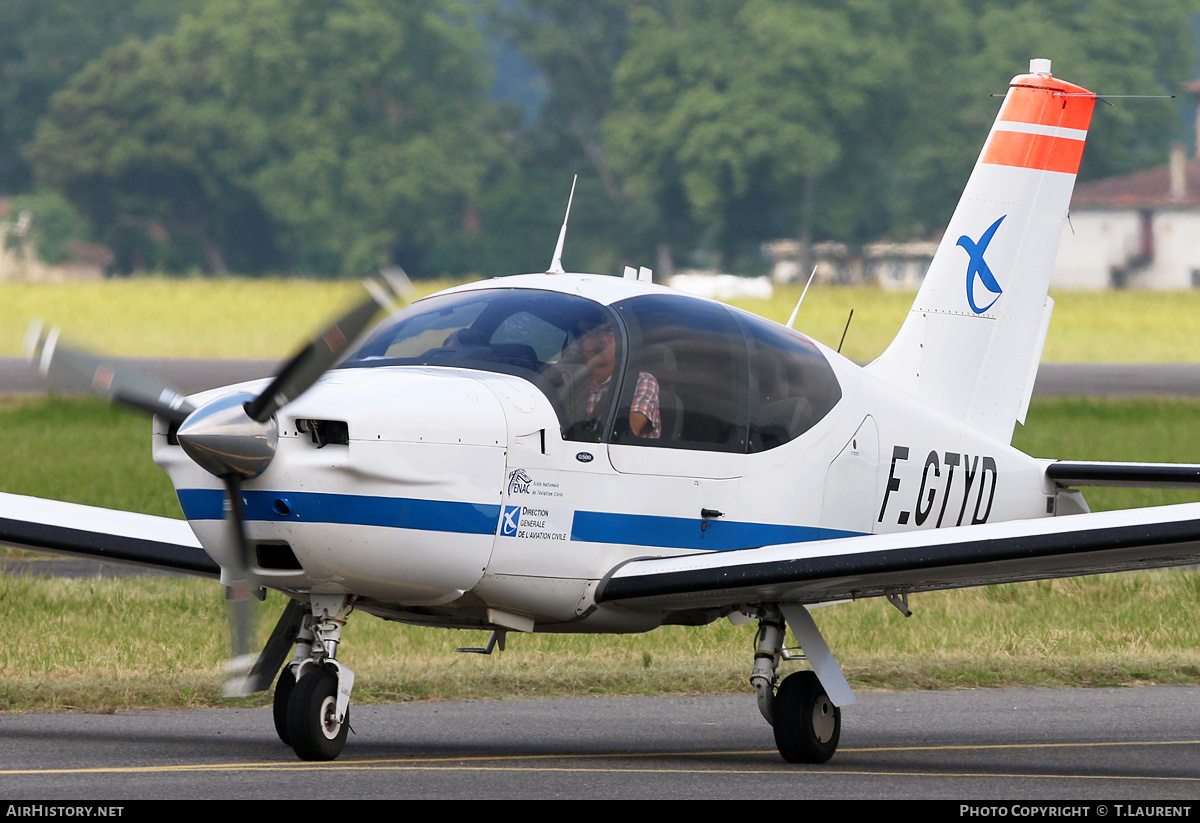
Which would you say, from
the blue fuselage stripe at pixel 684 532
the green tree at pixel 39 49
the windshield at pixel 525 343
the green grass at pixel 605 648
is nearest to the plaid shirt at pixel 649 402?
the windshield at pixel 525 343

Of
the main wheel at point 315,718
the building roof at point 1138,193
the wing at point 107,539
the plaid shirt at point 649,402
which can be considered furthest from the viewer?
the building roof at point 1138,193

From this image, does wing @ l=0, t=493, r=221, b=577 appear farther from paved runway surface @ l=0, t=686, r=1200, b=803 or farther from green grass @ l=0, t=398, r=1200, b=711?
green grass @ l=0, t=398, r=1200, b=711

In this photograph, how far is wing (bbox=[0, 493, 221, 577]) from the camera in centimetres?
980

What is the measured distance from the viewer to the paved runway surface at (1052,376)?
3488 centimetres

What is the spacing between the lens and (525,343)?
8.77 metres

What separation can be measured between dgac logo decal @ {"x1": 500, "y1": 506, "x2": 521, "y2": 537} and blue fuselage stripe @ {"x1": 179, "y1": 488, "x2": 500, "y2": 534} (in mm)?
116

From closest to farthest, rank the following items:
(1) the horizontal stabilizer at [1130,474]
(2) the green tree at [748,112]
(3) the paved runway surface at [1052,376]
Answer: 1. (1) the horizontal stabilizer at [1130,474]
2. (3) the paved runway surface at [1052,376]
3. (2) the green tree at [748,112]

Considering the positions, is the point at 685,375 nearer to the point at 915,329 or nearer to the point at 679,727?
the point at 679,727

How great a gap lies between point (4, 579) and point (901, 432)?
7592 mm

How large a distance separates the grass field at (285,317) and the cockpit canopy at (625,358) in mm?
36005

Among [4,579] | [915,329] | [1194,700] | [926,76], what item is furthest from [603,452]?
[926,76]

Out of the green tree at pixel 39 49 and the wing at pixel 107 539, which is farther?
the green tree at pixel 39 49

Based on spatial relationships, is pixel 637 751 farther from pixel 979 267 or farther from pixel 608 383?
pixel 979 267

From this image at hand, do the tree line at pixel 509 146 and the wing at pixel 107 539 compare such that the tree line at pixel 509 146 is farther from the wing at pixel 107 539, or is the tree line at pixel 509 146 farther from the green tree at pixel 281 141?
the wing at pixel 107 539
